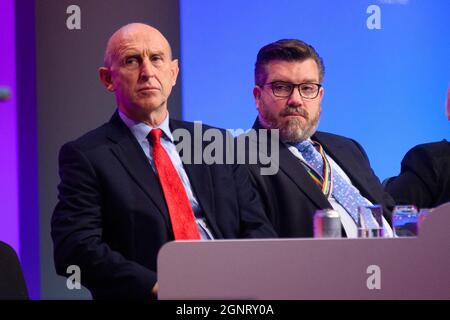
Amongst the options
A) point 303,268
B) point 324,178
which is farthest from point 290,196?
point 303,268

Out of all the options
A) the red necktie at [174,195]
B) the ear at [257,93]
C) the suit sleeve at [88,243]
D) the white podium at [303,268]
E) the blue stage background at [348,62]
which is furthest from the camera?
the blue stage background at [348,62]

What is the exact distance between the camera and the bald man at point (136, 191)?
9.04 feet

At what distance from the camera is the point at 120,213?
2.82 metres

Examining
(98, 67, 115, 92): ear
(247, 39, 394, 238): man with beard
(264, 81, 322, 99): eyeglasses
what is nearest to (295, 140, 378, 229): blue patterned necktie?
(247, 39, 394, 238): man with beard

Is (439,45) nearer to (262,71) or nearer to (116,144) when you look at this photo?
(262,71)

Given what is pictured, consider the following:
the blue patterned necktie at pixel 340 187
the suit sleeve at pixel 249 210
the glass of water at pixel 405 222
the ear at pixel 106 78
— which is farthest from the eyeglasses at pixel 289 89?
the glass of water at pixel 405 222

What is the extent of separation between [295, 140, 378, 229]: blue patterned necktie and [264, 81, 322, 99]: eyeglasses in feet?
0.68

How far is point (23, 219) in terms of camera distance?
327cm

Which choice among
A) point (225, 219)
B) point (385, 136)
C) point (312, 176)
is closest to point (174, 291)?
point (225, 219)

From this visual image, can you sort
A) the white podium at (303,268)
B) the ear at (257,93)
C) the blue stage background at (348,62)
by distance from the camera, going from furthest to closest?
1. the blue stage background at (348,62)
2. the ear at (257,93)
3. the white podium at (303,268)

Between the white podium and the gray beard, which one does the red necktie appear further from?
the white podium

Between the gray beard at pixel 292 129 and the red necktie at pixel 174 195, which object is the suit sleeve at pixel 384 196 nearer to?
the gray beard at pixel 292 129

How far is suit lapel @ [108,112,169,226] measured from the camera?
9.38ft

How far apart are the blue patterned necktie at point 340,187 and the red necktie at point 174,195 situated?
61 cm
